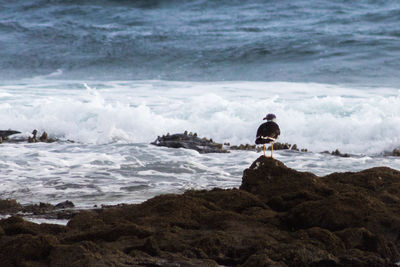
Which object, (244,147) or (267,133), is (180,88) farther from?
(267,133)

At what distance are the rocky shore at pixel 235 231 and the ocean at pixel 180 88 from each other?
2233mm

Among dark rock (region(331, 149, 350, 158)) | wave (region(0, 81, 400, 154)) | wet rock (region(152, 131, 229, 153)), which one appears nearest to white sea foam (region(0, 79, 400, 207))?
wave (region(0, 81, 400, 154))

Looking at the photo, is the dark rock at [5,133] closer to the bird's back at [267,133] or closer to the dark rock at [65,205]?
the dark rock at [65,205]

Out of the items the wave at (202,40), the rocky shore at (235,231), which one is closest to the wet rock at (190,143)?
the rocky shore at (235,231)

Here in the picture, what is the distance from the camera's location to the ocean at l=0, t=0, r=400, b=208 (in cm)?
976

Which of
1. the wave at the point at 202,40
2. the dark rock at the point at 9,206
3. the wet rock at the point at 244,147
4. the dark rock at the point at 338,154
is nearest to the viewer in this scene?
the dark rock at the point at 9,206

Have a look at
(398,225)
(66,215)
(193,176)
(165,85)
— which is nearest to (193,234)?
(398,225)

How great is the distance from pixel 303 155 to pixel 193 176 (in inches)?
109

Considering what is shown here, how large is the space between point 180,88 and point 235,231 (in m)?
15.1

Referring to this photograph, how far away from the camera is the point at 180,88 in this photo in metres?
19.7

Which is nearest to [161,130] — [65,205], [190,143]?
[190,143]

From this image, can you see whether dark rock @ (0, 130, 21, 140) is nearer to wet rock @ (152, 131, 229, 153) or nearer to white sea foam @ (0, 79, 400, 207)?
white sea foam @ (0, 79, 400, 207)

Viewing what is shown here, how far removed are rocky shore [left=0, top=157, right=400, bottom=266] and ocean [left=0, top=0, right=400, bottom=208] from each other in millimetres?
2233

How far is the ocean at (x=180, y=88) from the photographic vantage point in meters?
9.76
